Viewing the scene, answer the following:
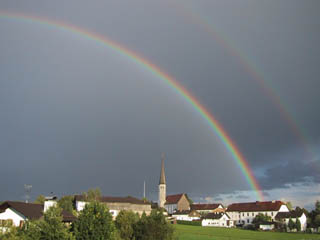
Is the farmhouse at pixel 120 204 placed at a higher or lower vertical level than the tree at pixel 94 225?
higher

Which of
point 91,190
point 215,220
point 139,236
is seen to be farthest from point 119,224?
point 215,220

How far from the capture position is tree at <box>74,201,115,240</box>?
35625 millimetres

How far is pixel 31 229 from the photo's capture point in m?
32.9

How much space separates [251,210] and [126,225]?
352 ft

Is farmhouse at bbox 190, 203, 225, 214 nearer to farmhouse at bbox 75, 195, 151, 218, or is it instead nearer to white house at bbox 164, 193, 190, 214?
white house at bbox 164, 193, 190, 214

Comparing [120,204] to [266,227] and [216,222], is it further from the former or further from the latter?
[266,227]

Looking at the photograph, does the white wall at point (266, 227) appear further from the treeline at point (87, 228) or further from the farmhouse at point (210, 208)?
the treeline at point (87, 228)

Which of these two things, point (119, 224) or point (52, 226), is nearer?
point (52, 226)

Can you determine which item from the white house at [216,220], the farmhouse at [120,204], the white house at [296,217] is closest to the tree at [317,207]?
the white house at [296,217]

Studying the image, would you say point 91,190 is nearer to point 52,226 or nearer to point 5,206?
point 5,206

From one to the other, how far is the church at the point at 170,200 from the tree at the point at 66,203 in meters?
68.4

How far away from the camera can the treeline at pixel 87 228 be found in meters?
32.9

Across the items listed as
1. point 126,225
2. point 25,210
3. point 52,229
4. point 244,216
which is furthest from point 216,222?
point 52,229

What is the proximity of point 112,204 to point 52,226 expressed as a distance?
78.1 m
